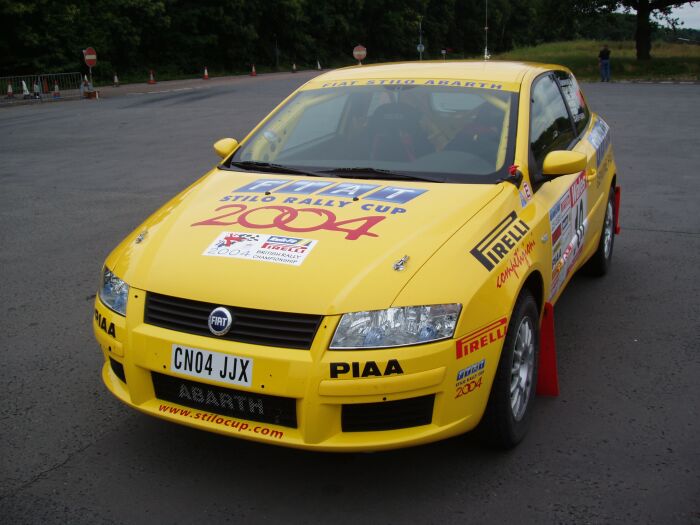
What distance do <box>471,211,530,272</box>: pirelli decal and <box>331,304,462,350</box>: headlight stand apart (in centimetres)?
33

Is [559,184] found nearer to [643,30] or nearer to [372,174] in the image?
[372,174]

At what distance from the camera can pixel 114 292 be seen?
11.5 feet

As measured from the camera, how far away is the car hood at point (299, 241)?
310cm

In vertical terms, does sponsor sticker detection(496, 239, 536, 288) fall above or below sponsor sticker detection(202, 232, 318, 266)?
below

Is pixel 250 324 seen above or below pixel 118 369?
above

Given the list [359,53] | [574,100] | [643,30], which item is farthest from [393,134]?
[643,30]

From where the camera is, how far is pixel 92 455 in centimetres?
356

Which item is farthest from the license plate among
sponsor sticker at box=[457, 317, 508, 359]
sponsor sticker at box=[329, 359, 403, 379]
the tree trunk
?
the tree trunk

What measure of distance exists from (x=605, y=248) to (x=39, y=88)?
2693 centimetres

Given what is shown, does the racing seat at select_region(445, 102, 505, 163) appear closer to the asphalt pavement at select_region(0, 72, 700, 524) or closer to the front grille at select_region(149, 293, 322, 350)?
the asphalt pavement at select_region(0, 72, 700, 524)

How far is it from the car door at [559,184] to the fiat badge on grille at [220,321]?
180 centimetres

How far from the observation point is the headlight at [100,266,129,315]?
338 cm

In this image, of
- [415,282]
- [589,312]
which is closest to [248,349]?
[415,282]

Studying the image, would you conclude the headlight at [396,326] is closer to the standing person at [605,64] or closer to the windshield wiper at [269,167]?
the windshield wiper at [269,167]
